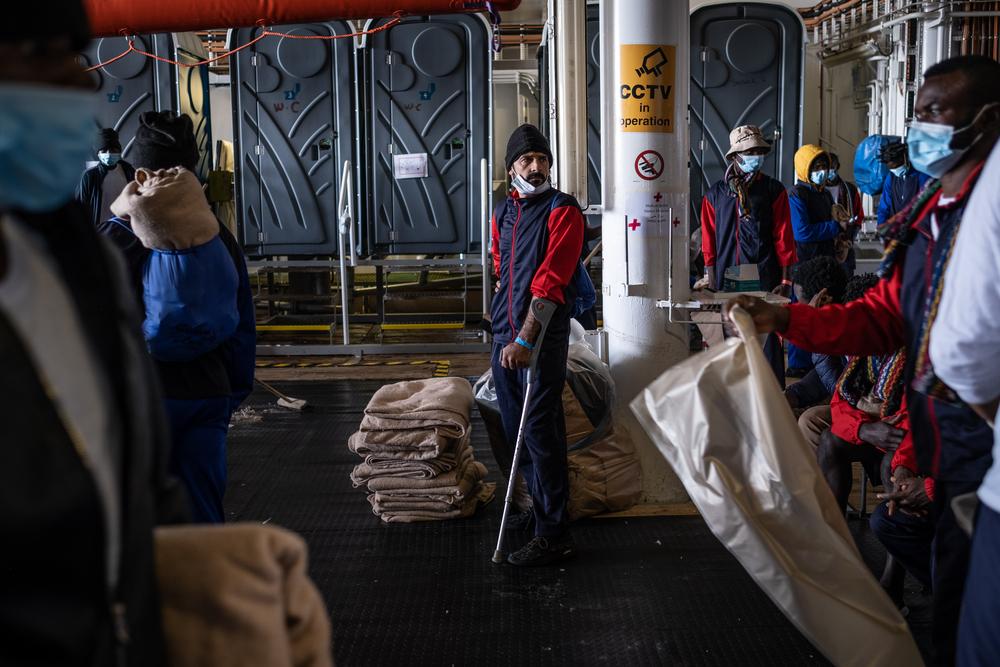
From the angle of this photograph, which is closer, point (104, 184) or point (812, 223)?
point (104, 184)

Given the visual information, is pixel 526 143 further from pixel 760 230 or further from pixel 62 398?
pixel 62 398

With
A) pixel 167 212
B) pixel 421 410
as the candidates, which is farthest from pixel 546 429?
pixel 167 212

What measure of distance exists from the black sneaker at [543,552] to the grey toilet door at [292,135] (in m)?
5.80

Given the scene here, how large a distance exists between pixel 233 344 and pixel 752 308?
165 centimetres

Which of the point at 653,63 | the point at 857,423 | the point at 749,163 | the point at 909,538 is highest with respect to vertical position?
the point at 653,63

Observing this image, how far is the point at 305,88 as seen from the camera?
881 centimetres

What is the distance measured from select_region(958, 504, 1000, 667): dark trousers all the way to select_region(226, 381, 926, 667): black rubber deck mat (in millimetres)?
1297

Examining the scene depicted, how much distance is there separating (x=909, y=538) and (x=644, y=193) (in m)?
1.91

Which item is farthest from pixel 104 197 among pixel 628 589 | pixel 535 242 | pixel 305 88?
pixel 628 589

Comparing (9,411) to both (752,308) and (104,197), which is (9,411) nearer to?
(752,308)

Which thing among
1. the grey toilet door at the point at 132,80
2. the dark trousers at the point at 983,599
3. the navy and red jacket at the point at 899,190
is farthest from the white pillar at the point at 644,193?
the grey toilet door at the point at 132,80

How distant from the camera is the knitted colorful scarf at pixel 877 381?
3229 millimetres

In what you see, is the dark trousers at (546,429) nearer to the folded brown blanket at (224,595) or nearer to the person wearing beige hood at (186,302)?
the person wearing beige hood at (186,302)

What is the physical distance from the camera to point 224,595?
1211 millimetres
